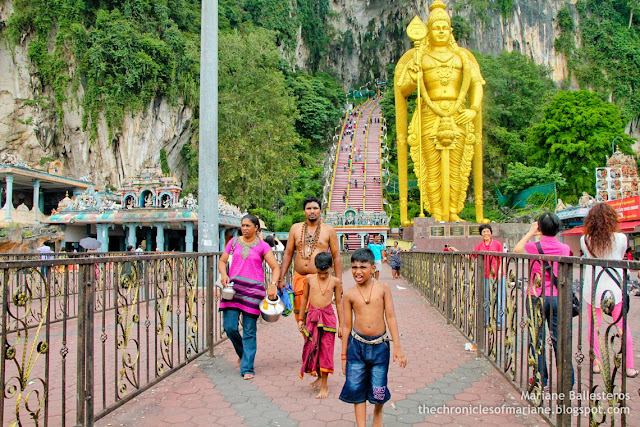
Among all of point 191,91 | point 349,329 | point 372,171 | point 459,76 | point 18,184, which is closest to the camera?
point 349,329

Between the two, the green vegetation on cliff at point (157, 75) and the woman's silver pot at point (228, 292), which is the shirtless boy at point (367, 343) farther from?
the green vegetation on cliff at point (157, 75)

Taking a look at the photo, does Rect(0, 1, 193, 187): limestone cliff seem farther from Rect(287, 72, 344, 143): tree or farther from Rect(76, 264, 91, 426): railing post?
Rect(76, 264, 91, 426): railing post

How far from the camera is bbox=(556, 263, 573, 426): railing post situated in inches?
104

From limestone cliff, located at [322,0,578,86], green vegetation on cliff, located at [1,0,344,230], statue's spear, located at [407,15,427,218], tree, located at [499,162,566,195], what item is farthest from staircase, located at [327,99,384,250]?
limestone cliff, located at [322,0,578,86]

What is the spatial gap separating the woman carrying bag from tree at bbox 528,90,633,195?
93.0ft

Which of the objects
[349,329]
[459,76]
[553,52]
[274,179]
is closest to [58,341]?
[349,329]

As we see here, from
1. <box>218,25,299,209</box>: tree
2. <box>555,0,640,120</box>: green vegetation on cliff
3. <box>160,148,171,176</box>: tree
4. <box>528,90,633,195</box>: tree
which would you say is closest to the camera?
<box>218,25,299,209</box>: tree

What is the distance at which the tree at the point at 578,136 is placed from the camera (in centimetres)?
2814

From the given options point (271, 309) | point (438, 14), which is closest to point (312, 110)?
point (438, 14)

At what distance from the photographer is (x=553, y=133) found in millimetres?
29531

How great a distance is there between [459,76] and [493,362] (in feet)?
48.7

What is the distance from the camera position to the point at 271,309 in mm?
4098

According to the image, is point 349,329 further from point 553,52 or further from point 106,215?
point 553,52

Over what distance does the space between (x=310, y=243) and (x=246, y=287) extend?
0.67 meters
